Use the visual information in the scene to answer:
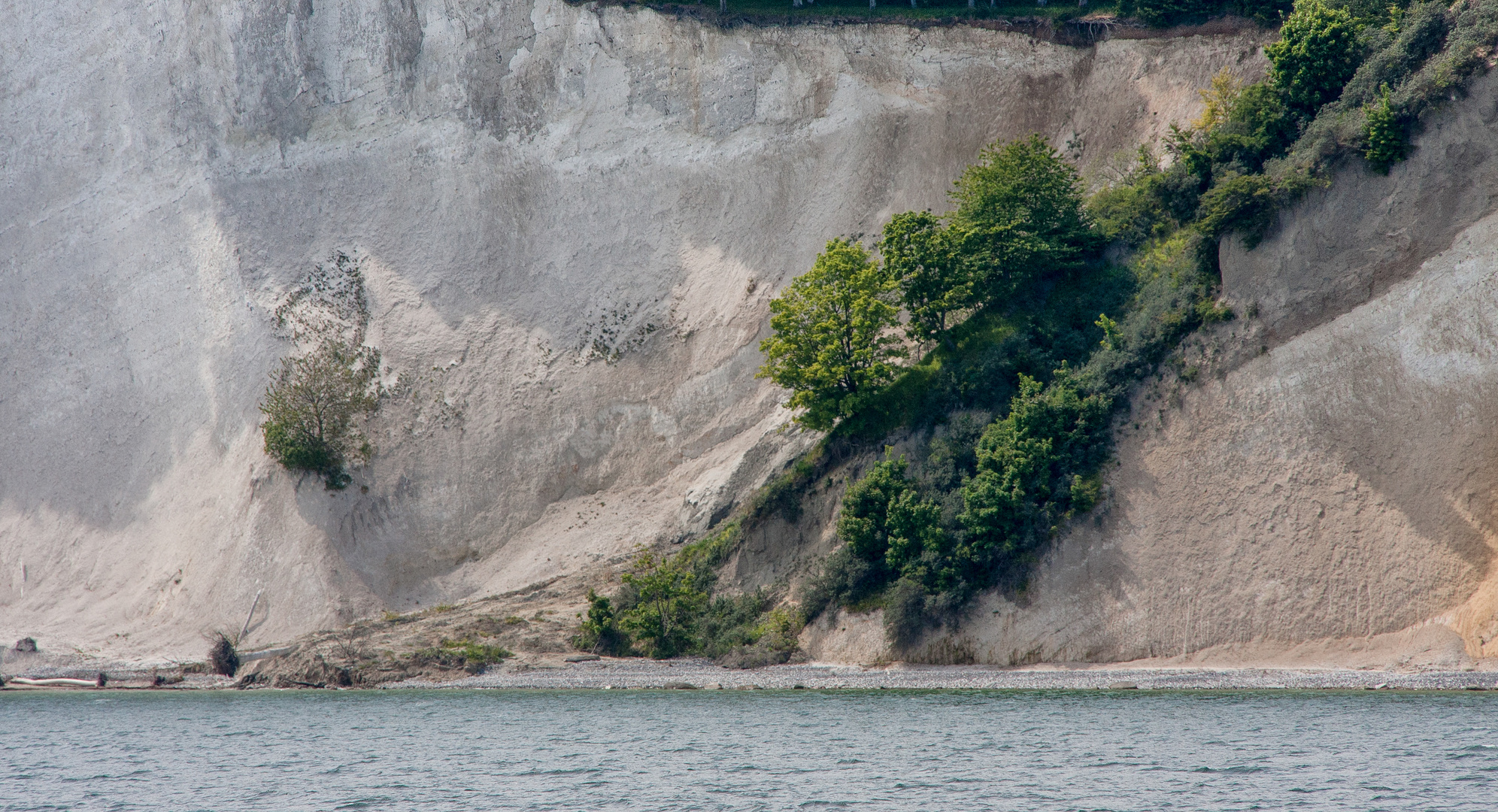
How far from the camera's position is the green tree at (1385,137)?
34.0 meters

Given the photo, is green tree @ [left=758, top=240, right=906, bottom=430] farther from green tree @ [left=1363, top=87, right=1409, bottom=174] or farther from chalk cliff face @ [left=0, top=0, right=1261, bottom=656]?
green tree @ [left=1363, top=87, right=1409, bottom=174]

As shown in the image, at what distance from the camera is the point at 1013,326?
1548 inches

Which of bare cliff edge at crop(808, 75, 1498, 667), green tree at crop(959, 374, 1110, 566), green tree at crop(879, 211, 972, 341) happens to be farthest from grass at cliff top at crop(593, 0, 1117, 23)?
green tree at crop(959, 374, 1110, 566)

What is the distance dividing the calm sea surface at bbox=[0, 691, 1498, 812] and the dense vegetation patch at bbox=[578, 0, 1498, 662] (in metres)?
4.84

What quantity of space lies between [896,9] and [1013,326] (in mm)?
16180

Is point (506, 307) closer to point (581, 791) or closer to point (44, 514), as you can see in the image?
point (44, 514)

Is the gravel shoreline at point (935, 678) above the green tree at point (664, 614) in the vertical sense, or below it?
below

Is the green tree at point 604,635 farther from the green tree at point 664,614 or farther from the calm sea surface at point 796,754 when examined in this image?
the calm sea surface at point 796,754

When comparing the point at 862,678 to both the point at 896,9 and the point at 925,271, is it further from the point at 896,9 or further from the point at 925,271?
the point at 896,9

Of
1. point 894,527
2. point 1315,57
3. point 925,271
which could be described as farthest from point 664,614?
point 1315,57

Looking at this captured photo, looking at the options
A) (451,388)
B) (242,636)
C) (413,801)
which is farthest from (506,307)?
(413,801)

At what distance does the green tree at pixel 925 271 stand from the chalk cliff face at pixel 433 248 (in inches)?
225

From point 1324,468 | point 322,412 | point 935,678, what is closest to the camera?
point 1324,468

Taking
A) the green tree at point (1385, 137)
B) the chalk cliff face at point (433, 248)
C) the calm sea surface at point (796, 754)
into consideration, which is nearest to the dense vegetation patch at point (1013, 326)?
the green tree at point (1385, 137)
